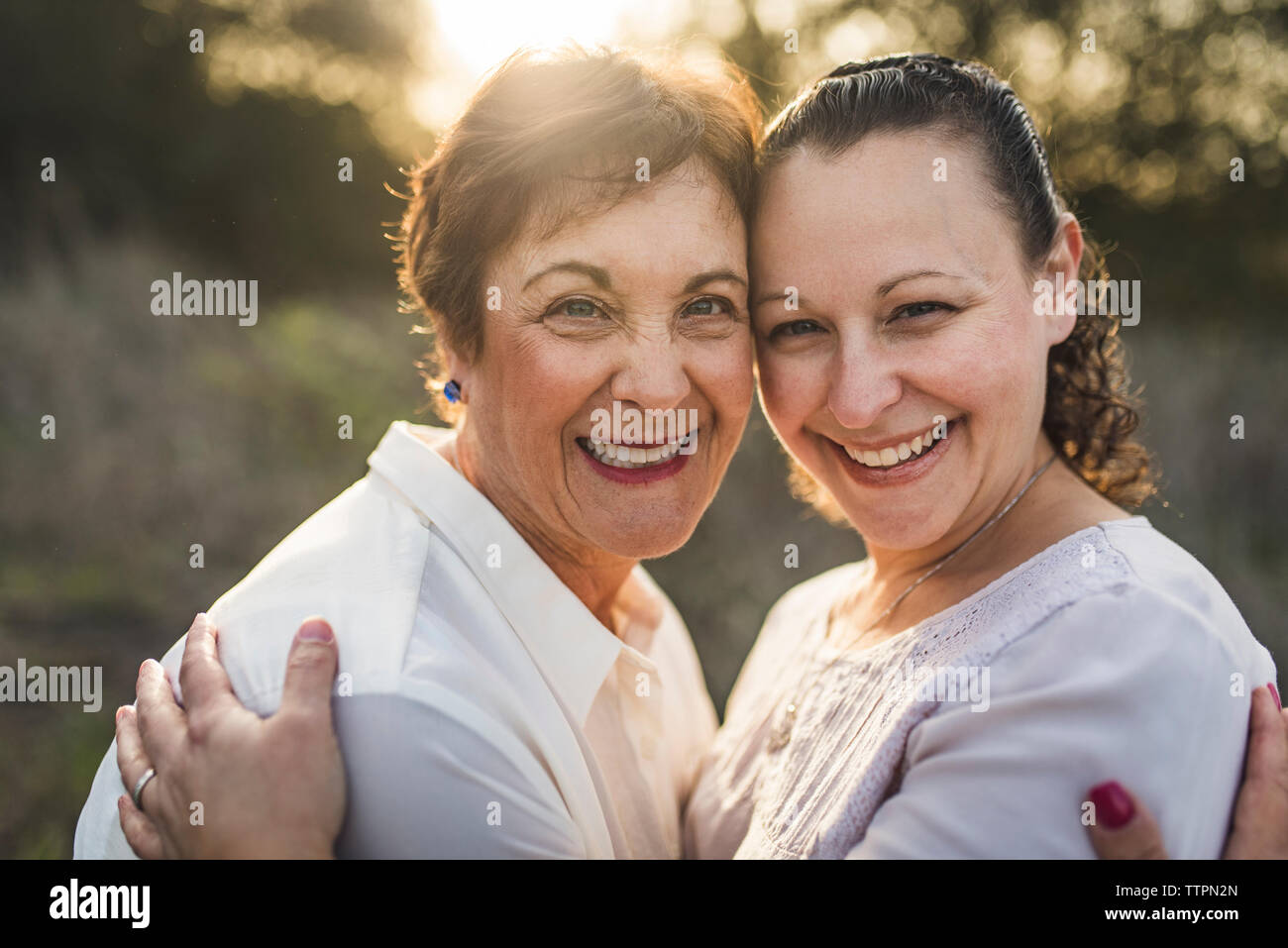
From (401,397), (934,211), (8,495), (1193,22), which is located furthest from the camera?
(1193,22)

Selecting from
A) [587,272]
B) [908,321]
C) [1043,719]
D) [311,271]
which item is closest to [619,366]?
[587,272]

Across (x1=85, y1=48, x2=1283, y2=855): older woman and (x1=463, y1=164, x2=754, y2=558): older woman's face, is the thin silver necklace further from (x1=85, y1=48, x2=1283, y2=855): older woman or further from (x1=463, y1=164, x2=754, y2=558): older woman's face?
(x1=463, y1=164, x2=754, y2=558): older woman's face

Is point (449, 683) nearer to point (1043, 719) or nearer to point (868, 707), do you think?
point (868, 707)

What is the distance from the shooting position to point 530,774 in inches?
63.3

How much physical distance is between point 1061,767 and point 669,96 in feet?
4.82

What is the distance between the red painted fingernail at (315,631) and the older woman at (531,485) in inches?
1.3

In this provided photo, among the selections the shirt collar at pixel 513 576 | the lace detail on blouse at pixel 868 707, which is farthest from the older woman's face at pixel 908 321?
the shirt collar at pixel 513 576

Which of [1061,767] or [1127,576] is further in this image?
[1127,576]

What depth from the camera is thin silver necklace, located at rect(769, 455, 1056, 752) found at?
6.57 ft

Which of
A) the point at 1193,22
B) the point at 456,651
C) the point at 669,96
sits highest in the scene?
the point at 1193,22

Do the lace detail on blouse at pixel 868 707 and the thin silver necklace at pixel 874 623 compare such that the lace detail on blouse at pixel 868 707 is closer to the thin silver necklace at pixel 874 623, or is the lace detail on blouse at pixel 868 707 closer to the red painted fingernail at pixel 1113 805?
the thin silver necklace at pixel 874 623

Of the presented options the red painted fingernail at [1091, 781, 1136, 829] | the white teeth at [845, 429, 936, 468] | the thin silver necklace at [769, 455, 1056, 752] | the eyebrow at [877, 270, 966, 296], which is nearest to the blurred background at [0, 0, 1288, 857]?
the eyebrow at [877, 270, 966, 296]
